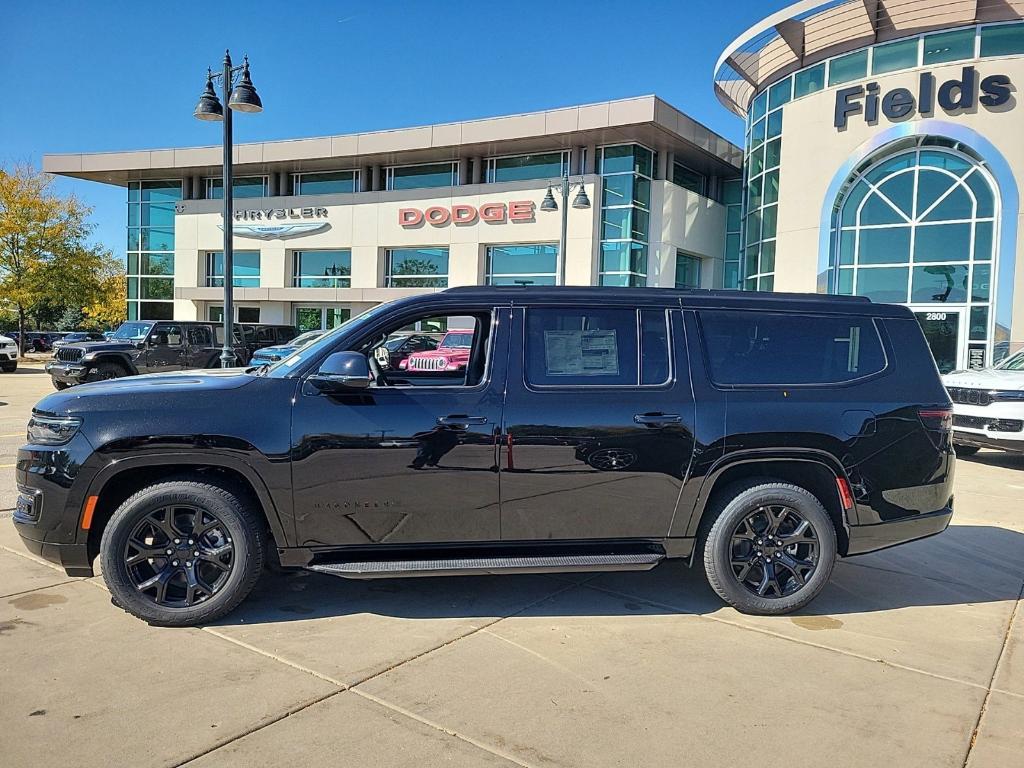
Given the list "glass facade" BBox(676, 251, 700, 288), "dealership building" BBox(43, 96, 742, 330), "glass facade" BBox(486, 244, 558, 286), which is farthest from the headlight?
"glass facade" BBox(676, 251, 700, 288)

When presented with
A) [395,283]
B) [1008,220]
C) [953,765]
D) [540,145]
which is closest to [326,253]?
[395,283]

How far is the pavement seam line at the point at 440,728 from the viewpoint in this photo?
2996 mm

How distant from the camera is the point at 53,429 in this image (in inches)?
163

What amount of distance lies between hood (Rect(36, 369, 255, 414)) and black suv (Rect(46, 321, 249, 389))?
1268cm

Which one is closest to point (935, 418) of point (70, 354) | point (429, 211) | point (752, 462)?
point (752, 462)

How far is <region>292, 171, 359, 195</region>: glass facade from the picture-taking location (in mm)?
35156

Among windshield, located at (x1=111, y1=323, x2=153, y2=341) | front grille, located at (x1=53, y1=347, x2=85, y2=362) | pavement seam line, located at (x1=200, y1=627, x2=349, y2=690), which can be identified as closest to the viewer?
pavement seam line, located at (x1=200, y1=627, x2=349, y2=690)

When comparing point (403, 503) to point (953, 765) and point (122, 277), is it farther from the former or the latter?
point (122, 277)

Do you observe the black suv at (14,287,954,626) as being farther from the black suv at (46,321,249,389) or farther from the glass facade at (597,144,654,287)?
the glass facade at (597,144,654,287)

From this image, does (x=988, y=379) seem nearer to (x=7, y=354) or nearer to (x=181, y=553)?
(x=181, y=553)

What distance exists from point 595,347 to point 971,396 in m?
7.77

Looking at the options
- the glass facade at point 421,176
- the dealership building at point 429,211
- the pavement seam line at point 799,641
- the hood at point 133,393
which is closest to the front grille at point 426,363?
the hood at point 133,393

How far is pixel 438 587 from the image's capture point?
16.3ft

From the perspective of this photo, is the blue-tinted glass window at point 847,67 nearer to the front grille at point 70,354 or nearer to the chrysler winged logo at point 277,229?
the front grille at point 70,354
